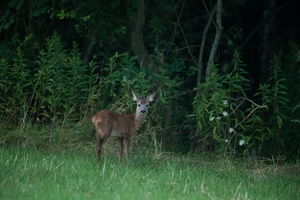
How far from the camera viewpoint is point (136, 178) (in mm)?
8164

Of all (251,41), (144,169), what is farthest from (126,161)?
(251,41)

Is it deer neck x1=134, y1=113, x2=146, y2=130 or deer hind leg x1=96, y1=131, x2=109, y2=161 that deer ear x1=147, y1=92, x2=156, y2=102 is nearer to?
deer neck x1=134, y1=113, x2=146, y2=130

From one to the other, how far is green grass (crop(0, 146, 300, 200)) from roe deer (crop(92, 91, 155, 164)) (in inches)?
11.1

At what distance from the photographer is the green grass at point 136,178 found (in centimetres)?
724

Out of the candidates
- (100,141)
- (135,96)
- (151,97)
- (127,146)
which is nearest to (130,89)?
(135,96)

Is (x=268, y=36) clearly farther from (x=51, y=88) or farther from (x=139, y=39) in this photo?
(x=51, y=88)

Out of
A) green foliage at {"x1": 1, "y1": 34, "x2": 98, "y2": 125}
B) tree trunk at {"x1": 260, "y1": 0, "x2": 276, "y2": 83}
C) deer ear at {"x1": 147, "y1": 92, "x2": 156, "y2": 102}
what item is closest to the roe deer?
deer ear at {"x1": 147, "y1": 92, "x2": 156, "y2": 102}

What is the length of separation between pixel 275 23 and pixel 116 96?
6.74 metres

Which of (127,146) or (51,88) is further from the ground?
(51,88)

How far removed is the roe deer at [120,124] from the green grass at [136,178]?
28cm

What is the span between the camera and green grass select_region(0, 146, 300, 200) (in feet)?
23.7

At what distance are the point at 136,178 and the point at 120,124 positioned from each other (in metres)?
2.65

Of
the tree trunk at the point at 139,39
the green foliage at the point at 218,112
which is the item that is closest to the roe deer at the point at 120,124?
the green foliage at the point at 218,112

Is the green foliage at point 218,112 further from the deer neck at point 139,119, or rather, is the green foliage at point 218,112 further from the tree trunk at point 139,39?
the tree trunk at point 139,39
